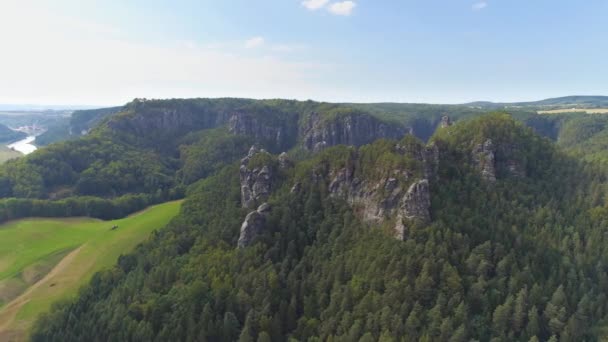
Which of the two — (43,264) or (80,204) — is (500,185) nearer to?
(43,264)

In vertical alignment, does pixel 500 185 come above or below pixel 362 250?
above

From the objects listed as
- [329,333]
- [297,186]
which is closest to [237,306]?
[329,333]

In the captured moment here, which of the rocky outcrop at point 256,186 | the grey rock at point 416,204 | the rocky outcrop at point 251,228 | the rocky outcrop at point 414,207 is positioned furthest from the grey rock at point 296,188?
the grey rock at point 416,204

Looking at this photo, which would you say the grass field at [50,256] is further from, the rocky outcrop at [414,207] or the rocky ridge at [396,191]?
the rocky outcrop at [414,207]

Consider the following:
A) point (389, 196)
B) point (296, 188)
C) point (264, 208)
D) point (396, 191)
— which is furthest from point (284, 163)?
point (396, 191)

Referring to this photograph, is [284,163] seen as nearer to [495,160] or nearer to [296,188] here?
[296,188]

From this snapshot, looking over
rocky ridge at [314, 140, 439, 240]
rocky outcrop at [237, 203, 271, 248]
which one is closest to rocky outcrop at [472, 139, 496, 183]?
rocky ridge at [314, 140, 439, 240]

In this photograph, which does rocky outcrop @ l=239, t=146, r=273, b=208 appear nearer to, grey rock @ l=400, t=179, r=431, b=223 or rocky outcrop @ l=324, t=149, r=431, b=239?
rocky outcrop @ l=324, t=149, r=431, b=239
